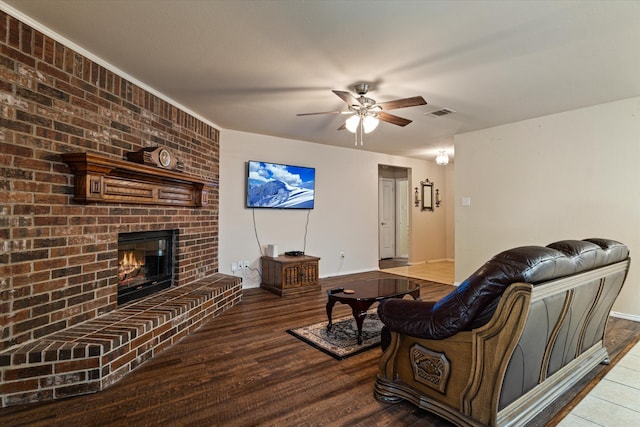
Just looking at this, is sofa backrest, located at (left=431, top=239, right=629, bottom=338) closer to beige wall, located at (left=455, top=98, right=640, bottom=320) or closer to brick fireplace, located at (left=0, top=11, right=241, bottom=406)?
brick fireplace, located at (left=0, top=11, right=241, bottom=406)

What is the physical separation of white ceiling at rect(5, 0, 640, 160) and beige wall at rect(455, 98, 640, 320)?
1.17ft

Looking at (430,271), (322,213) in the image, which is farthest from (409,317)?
(430,271)

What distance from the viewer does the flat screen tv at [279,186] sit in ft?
15.5

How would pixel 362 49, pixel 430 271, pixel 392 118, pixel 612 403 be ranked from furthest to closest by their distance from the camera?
pixel 430 271 → pixel 392 118 → pixel 362 49 → pixel 612 403

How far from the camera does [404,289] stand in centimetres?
305

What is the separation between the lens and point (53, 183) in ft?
6.99

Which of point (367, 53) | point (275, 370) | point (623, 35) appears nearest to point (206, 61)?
point (367, 53)

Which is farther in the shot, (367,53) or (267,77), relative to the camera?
(267,77)

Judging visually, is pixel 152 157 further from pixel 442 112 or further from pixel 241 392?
pixel 442 112

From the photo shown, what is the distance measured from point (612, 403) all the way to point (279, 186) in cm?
416

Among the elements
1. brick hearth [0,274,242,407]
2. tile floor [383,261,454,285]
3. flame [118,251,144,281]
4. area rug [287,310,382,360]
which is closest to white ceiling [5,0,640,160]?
flame [118,251,144,281]

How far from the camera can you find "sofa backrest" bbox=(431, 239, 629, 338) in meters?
1.39

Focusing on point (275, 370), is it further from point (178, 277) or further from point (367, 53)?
point (367, 53)

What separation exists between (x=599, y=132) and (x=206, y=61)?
13.8 feet
